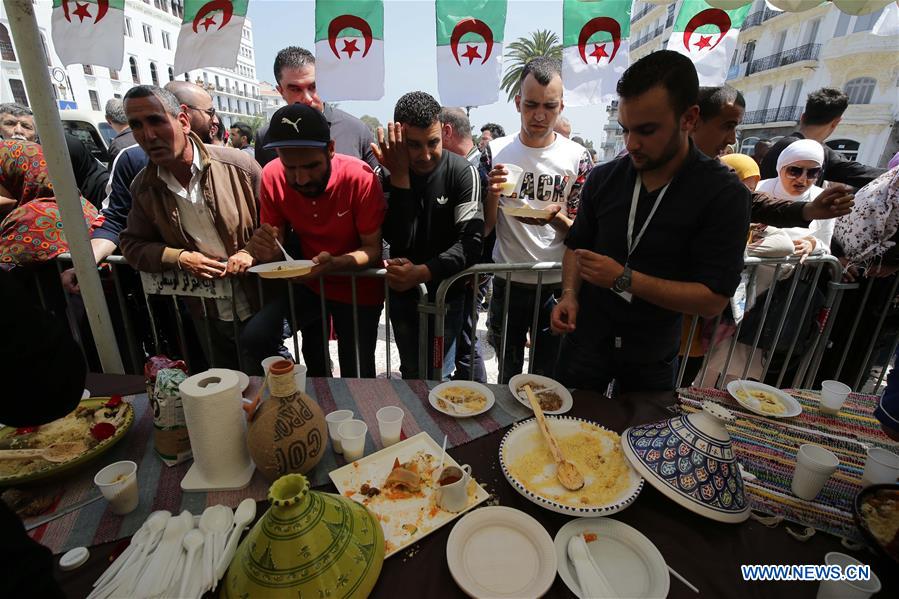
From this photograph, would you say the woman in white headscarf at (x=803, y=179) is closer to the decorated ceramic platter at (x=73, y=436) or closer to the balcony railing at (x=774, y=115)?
the decorated ceramic platter at (x=73, y=436)

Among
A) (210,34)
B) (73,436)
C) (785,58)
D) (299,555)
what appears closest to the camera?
(299,555)

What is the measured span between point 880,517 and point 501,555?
3.81 ft

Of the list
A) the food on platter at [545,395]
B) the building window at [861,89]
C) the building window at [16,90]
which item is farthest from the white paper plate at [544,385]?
the building window at [16,90]

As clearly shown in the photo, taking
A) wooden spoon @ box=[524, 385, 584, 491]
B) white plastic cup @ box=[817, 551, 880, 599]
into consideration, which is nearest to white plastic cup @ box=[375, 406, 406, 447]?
wooden spoon @ box=[524, 385, 584, 491]

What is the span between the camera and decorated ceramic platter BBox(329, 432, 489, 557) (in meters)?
1.23

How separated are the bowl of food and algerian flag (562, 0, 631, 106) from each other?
11.4 feet

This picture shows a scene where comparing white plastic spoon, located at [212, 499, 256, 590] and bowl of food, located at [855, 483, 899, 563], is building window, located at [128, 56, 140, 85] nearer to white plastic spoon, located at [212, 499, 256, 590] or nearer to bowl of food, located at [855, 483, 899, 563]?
white plastic spoon, located at [212, 499, 256, 590]

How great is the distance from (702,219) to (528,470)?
1388 millimetres

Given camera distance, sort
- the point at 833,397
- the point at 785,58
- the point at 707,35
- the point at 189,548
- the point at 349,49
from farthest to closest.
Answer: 1. the point at 785,58
2. the point at 707,35
3. the point at 349,49
4. the point at 833,397
5. the point at 189,548

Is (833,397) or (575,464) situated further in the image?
(833,397)

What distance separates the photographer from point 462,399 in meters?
1.87

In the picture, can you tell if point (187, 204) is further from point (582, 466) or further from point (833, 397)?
point (833, 397)

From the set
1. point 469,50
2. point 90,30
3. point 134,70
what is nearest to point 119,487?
point 90,30

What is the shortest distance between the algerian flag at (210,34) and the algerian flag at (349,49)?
629 millimetres
